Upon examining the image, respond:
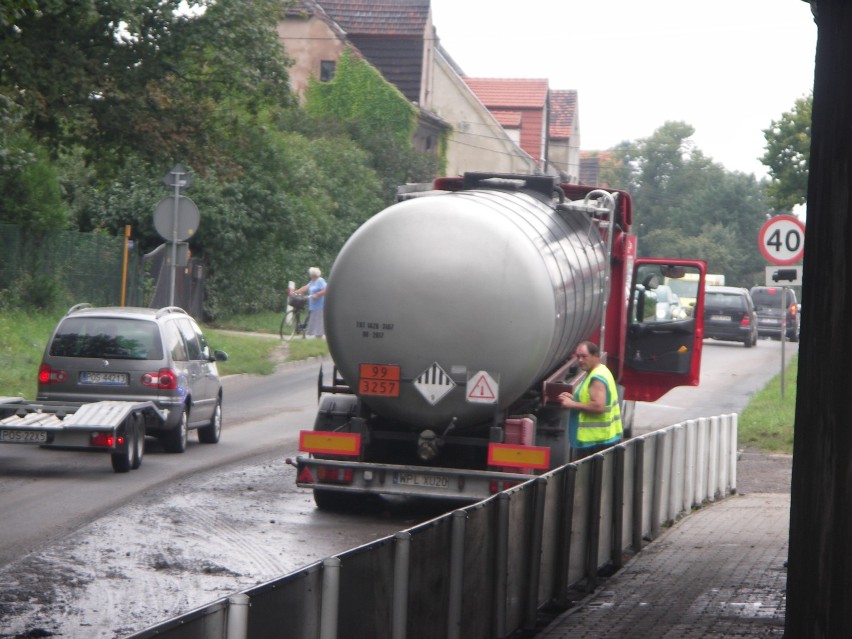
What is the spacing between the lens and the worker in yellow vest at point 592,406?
12398 millimetres

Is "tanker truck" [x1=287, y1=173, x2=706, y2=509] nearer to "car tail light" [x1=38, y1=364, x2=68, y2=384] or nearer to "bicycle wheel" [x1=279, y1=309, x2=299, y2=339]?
"car tail light" [x1=38, y1=364, x2=68, y2=384]

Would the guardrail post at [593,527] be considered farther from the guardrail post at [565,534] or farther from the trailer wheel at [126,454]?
the trailer wheel at [126,454]

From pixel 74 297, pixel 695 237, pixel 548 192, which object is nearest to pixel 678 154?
pixel 695 237

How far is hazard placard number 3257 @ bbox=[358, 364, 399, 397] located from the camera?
12211mm

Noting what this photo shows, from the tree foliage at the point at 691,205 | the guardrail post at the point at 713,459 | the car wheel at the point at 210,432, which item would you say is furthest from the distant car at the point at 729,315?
the tree foliage at the point at 691,205

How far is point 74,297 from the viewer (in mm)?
31406

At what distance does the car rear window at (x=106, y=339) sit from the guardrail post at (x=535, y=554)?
8.27 meters

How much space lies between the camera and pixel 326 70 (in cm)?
5528

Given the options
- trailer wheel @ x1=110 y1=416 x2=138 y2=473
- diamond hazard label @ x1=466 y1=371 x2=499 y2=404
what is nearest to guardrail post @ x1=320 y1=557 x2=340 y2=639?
diamond hazard label @ x1=466 y1=371 x2=499 y2=404

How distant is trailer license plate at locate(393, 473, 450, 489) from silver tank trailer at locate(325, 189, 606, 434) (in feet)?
1.63

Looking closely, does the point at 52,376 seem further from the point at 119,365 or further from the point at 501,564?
the point at 501,564

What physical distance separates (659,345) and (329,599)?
44.2 ft

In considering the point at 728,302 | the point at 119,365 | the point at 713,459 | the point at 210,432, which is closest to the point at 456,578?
the point at 713,459

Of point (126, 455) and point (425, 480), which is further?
point (126, 455)
